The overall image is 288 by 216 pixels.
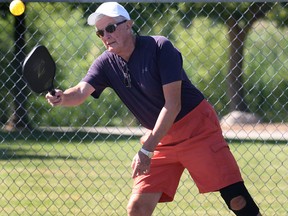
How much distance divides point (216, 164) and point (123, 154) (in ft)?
18.9

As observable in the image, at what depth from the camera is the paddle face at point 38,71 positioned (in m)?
5.38

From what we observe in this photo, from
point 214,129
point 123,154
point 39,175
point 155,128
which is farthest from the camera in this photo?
point 123,154

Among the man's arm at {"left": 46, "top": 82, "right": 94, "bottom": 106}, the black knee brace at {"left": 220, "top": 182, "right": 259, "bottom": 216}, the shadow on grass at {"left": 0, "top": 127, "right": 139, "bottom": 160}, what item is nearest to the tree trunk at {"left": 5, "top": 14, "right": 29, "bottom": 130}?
the shadow on grass at {"left": 0, "top": 127, "right": 139, "bottom": 160}

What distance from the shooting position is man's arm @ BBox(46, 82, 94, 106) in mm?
5457

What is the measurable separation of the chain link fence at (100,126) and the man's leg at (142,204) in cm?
183

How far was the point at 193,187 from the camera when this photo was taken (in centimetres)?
874

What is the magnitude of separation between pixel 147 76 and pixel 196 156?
0.58 metres

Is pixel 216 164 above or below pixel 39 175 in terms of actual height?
above

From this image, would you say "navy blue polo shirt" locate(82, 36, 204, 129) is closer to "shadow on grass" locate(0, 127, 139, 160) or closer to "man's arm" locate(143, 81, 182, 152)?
"man's arm" locate(143, 81, 182, 152)

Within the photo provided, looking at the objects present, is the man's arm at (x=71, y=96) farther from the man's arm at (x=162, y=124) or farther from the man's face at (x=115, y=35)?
the man's arm at (x=162, y=124)

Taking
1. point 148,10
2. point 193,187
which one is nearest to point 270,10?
point 148,10

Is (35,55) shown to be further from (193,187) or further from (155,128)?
(193,187)

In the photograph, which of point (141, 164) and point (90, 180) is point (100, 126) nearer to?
point (90, 180)

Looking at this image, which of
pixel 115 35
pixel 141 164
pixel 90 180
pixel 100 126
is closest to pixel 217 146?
pixel 141 164
